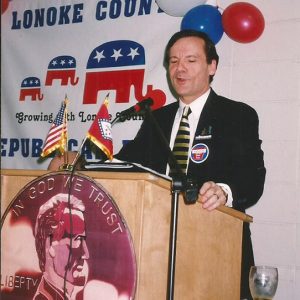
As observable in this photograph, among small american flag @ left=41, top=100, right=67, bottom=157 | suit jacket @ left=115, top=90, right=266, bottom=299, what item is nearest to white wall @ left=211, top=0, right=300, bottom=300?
suit jacket @ left=115, top=90, right=266, bottom=299

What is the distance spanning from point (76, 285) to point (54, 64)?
2699 millimetres

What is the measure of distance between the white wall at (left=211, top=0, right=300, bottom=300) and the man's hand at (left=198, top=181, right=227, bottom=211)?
140cm

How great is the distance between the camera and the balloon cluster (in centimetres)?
309

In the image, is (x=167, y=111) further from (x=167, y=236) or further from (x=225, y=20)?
(x=167, y=236)

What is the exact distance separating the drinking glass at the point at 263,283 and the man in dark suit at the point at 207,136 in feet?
1.02

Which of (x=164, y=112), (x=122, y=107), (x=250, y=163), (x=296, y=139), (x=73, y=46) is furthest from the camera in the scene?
(x=73, y=46)

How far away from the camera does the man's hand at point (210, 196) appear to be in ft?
5.67

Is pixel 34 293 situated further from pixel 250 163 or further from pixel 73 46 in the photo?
pixel 73 46

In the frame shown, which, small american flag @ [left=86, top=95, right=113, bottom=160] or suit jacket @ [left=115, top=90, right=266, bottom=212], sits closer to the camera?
small american flag @ [left=86, top=95, right=113, bottom=160]

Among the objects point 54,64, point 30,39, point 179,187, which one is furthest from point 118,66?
point 179,187

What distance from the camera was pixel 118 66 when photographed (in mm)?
3650

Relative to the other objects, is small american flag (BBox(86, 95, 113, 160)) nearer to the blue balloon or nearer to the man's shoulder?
the man's shoulder

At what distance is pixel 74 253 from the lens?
1487 millimetres

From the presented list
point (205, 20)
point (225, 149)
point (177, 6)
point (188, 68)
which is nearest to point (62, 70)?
point (177, 6)
